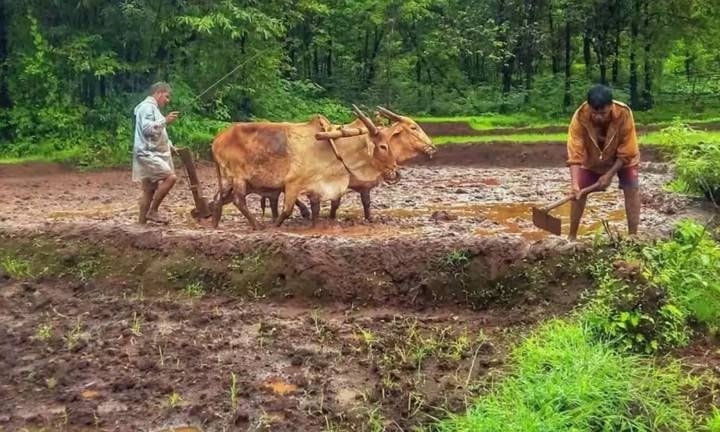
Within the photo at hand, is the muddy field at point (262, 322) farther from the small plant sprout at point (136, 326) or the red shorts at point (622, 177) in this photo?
the red shorts at point (622, 177)

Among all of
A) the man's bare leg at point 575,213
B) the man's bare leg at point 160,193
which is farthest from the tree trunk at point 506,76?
the man's bare leg at point 575,213

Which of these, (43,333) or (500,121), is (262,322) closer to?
(43,333)

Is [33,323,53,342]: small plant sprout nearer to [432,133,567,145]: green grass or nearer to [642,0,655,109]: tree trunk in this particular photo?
[432,133,567,145]: green grass

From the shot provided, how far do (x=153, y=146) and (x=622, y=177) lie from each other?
5403 mm

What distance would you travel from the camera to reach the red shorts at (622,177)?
906 cm

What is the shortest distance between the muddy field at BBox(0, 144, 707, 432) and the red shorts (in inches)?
22.7

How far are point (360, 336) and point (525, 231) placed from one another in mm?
4129

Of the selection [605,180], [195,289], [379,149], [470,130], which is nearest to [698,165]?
[605,180]

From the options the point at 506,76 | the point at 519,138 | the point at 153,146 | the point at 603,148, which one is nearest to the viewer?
the point at 603,148

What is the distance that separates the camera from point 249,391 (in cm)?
662

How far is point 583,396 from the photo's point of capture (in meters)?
5.70

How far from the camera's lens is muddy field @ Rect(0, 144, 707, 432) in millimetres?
6414

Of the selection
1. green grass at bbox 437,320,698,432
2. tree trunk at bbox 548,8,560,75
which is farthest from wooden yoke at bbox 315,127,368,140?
tree trunk at bbox 548,8,560,75

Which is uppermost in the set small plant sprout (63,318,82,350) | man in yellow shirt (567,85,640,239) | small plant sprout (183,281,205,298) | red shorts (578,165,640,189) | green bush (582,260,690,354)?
man in yellow shirt (567,85,640,239)
